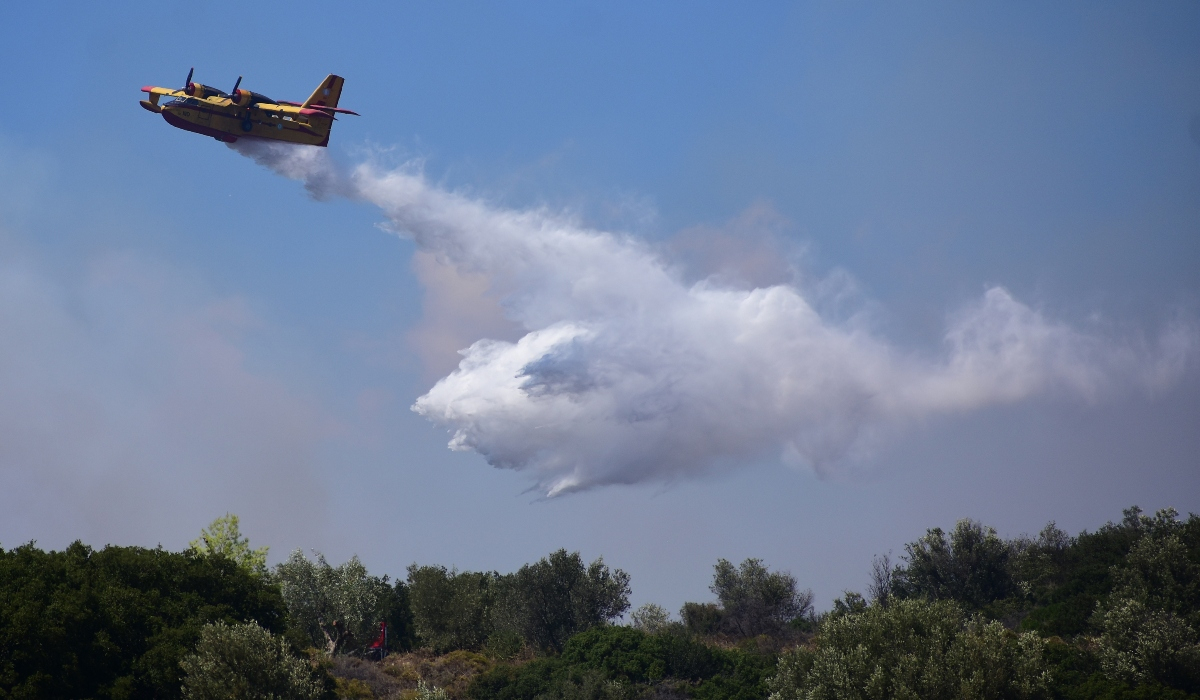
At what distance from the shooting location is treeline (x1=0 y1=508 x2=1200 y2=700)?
129 ft

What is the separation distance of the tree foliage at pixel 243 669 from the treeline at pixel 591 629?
8cm

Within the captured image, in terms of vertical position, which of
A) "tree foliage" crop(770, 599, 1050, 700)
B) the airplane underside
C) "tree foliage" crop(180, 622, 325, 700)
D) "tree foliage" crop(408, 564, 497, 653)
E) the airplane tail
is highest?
the airplane tail

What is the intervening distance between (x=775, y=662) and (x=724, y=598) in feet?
98.6

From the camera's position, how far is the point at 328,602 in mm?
65375

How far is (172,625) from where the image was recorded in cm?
4284

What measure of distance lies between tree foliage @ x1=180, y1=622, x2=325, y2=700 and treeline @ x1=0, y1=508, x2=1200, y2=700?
0.25 feet

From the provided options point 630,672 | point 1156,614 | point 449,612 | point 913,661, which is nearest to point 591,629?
point 630,672

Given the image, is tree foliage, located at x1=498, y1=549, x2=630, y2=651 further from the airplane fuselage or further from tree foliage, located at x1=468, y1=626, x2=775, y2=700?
the airplane fuselage

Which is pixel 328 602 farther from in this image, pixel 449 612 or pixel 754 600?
pixel 754 600

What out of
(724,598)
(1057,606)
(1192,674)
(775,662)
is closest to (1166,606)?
(1057,606)

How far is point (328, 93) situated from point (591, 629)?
38749 millimetres

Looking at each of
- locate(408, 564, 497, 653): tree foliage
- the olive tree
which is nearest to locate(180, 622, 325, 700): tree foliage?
the olive tree

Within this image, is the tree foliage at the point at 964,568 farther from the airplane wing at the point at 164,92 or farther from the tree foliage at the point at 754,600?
the airplane wing at the point at 164,92

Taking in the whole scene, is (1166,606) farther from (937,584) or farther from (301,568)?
(301,568)
